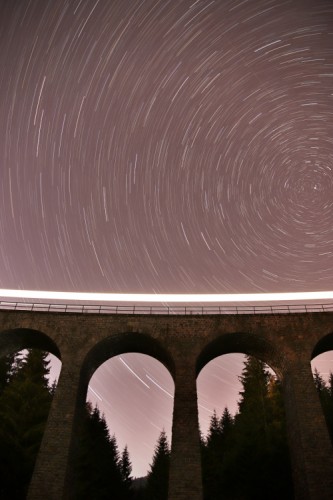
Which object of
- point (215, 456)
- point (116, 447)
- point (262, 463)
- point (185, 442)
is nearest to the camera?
point (185, 442)

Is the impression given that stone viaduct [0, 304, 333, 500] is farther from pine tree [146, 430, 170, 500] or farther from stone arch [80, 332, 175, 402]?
pine tree [146, 430, 170, 500]

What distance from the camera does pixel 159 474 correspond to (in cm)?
4216

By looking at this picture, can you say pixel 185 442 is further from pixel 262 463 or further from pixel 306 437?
pixel 262 463

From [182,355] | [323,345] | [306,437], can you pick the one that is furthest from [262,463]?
[182,355]

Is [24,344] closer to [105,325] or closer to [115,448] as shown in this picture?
[105,325]

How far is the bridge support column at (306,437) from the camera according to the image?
16.1 meters

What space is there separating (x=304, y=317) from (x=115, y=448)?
28.8m

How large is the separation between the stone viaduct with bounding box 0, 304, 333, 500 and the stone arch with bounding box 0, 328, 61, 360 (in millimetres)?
58

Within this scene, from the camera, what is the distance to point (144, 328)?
2119 cm

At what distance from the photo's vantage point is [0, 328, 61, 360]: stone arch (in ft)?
69.3

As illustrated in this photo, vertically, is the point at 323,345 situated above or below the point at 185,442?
above

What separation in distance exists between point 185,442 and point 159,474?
2985 centimetres

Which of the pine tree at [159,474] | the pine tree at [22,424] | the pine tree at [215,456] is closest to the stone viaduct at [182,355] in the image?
the pine tree at [22,424]

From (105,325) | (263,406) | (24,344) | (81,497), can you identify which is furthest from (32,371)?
(263,406)
